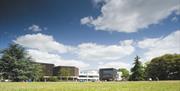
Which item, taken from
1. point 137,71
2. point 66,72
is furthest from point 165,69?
point 66,72

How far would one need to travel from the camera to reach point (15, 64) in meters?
64.1

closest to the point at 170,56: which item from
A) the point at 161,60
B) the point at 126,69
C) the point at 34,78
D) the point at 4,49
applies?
the point at 161,60

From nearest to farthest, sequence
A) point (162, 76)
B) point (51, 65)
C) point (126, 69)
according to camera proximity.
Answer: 1. point (162, 76)
2. point (51, 65)
3. point (126, 69)

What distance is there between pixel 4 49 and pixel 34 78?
1116 cm

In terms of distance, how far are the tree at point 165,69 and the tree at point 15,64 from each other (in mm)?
47682

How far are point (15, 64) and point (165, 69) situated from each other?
56.0 meters

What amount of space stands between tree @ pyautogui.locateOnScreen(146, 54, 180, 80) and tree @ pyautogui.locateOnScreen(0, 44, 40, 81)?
47682mm

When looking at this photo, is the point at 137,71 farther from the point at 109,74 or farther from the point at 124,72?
the point at 109,74

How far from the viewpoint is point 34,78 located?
227ft

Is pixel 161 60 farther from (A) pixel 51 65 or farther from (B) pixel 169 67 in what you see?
(A) pixel 51 65

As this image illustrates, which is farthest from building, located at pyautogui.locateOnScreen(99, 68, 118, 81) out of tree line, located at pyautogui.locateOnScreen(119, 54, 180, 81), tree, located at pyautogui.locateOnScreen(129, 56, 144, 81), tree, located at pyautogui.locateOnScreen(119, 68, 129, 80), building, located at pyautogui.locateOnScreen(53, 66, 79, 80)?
tree, located at pyautogui.locateOnScreen(129, 56, 144, 81)

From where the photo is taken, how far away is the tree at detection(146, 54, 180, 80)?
303 ft

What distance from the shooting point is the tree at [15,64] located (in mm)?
63938

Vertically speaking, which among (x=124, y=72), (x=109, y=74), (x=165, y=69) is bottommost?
(x=165, y=69)
